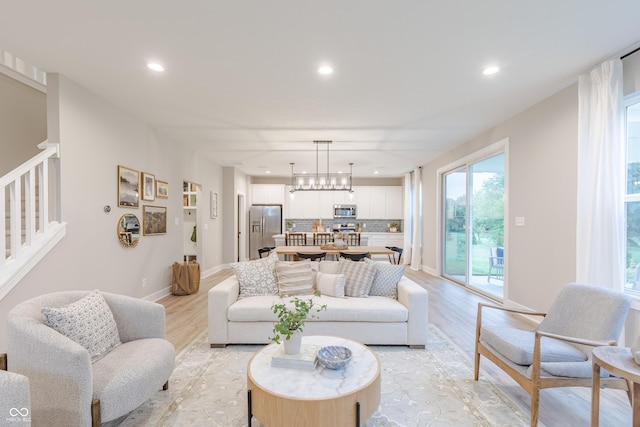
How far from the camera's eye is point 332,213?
9.66m

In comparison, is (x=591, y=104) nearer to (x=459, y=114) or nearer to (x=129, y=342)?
(x=459, y=114)

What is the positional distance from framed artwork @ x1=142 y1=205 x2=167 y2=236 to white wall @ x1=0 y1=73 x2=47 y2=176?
1.56 meters

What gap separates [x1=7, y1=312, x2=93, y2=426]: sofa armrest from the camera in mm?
1552

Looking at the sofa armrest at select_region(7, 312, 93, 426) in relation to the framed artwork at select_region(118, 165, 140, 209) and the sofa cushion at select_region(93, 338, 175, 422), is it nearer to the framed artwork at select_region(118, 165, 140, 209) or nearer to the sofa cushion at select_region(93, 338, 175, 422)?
the sofa cushion at select_region(93, 338, 175, 422)

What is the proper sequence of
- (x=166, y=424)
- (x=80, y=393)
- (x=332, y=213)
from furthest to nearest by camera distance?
(x=332, y=213)
(x=166, y=424)
(x=80, y=393)

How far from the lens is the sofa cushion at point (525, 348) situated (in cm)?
193

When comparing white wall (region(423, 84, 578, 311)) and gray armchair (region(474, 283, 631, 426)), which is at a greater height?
white wall (region(423, 84, 578, 311))

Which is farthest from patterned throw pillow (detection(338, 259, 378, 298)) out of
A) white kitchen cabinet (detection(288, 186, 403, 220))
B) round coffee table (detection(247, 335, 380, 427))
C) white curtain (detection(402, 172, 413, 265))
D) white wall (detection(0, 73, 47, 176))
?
white kitchen cabinet (detection(288, 186, 403, 220))

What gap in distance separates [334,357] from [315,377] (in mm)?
186

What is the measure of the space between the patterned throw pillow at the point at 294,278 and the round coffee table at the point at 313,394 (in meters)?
1.40

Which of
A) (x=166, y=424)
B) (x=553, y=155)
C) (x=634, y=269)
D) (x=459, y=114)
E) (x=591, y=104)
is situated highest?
(x=459, y=114)

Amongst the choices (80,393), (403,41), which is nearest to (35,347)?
(80,393)

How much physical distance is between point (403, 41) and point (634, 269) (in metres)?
2.96

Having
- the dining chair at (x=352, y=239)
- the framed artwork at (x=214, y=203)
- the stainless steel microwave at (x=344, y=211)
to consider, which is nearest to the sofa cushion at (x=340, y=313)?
the dining chair at (x=352, y=239)
